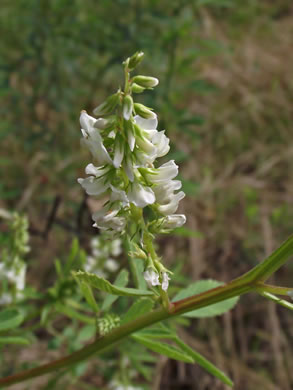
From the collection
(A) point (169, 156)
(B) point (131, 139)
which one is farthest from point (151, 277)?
(A) point (169, 156)

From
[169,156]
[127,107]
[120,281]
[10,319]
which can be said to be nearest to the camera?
[127,107]

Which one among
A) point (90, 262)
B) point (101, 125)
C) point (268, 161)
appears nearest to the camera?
point (101, 125)

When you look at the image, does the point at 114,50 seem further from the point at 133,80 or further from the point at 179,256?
the point at 133,80

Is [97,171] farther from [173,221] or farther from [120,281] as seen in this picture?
[120,281]

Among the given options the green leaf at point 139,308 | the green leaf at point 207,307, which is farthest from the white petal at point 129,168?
the green leaf at point 207,307

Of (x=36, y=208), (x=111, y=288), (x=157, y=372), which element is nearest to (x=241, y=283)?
(x=111, y=288)

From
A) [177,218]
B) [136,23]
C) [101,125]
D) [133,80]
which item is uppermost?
[136,23]

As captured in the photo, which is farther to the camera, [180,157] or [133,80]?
[180,157]
